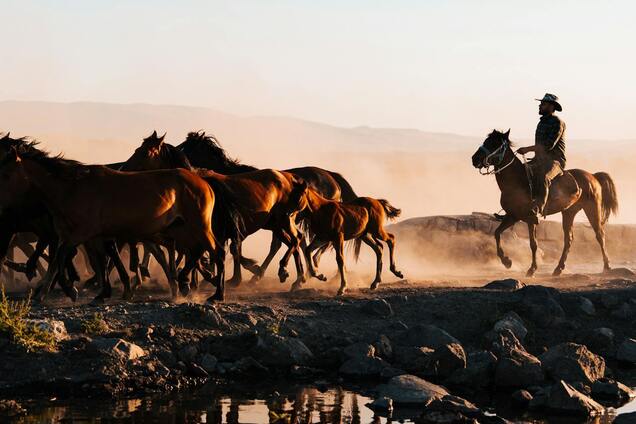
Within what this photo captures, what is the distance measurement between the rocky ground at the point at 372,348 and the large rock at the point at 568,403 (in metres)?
0.01

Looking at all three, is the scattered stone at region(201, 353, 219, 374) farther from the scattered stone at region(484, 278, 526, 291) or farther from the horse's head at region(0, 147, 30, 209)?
the scattered stone at region(484, 278, 526, 291)

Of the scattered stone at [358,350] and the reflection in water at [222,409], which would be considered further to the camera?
the scattered stone at [358,350]

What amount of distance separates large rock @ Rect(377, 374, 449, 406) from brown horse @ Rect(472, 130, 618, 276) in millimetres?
8078

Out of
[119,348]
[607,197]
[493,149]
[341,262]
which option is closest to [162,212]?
[119,348]

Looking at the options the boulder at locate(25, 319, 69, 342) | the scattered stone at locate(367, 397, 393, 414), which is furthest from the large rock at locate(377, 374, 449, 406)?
the boulder at locate(25, 319, 69, 342)

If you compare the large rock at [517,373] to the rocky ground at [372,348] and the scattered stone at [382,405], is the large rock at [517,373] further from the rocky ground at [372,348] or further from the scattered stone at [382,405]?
the scattered stone at [382,405]

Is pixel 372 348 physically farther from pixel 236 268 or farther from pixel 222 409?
pixel 236 268

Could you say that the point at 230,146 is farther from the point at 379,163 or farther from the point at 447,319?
the point at 447,319

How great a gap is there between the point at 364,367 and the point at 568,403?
251 centimetres

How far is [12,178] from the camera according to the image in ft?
49.1

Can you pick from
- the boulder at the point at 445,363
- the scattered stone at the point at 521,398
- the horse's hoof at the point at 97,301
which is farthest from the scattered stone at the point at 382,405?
the horse's hoof at the point at 97,301

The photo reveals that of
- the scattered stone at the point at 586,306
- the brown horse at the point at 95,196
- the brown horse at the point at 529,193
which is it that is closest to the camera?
the brown horse at the point at 95,196

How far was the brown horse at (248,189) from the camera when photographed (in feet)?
56.2

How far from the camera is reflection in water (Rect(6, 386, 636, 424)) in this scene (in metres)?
11.6
